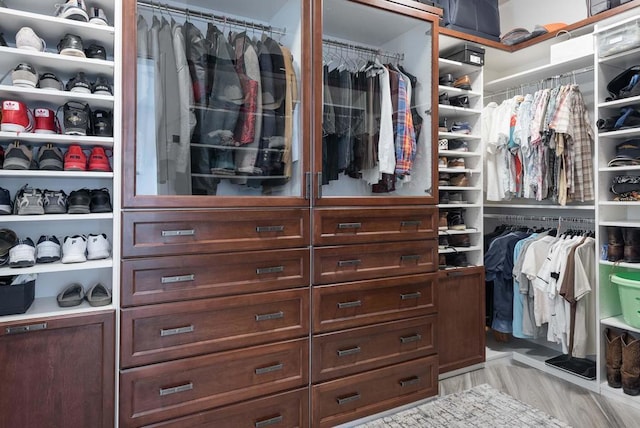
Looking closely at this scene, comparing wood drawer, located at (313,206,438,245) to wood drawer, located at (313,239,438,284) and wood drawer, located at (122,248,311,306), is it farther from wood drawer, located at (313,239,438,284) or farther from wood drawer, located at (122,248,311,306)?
wood drawer, located at (122,248,311,306)

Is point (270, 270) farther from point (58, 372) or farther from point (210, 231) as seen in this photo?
point (58, 372)

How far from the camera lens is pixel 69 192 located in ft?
5.81

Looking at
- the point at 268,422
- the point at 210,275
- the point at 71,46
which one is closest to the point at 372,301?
the point at 268,422

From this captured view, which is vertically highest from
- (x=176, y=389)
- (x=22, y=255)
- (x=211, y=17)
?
(x=211, y=17)

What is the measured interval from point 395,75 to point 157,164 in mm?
1432

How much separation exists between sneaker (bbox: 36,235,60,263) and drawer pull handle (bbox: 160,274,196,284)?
1.47 ft

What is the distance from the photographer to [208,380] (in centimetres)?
167

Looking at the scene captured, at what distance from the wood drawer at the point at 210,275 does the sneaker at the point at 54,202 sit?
360 mm

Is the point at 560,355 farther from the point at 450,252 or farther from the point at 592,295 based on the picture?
the point at 450,252

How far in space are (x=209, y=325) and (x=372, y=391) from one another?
3.18ft

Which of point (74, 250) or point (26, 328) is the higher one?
point (74, 250)

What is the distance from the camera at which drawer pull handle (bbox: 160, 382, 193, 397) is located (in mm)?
1583

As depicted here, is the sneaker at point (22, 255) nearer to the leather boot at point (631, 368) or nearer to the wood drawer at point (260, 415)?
the wood drawer at point (260, 415)

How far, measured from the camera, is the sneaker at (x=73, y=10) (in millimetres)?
1512
